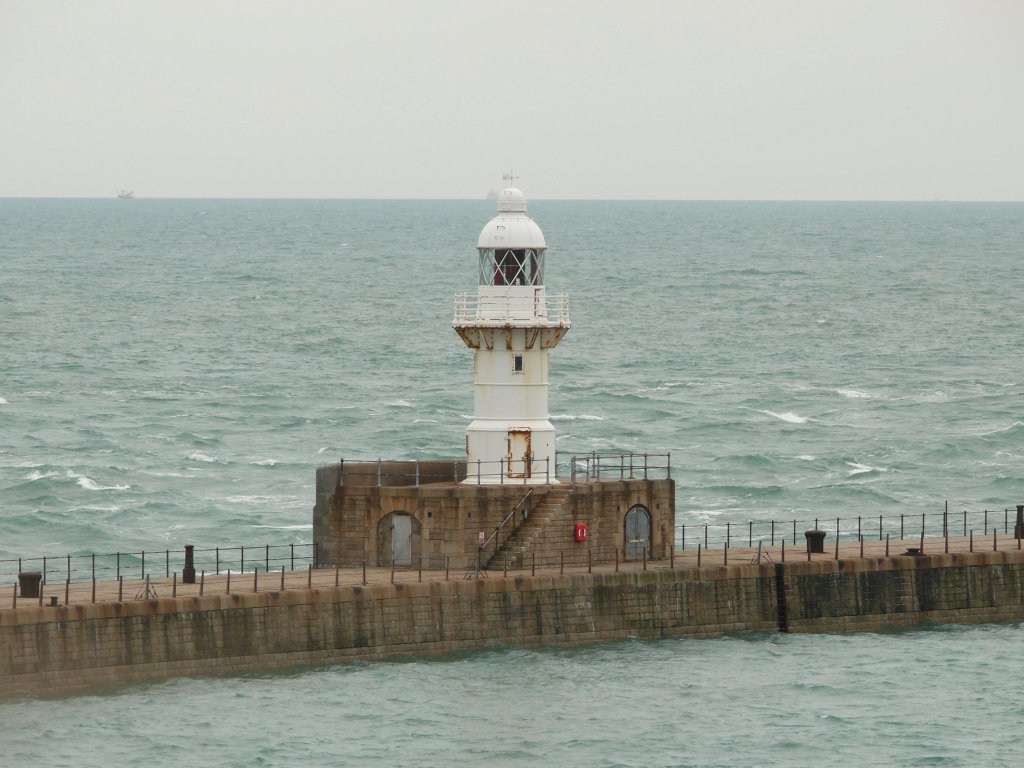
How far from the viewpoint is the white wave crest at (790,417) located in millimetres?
89688

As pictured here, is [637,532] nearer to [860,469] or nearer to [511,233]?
[511,233]

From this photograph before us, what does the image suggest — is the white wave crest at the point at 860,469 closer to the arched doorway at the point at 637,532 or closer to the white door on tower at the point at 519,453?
the arched doorway at the point at 637,532

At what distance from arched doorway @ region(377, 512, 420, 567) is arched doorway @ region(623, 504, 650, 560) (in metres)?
4.77

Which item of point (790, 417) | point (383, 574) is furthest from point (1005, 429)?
point (383, 574)

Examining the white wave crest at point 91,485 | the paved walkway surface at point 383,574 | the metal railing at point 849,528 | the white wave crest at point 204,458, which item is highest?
the white wave crest at point 204,458

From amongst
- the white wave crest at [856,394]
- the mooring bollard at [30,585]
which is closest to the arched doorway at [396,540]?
the mooring bollard at [30,585]

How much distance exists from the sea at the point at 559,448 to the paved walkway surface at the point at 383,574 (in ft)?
6.61

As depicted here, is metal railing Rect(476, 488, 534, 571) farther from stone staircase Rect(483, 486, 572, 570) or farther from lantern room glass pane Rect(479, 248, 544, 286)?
lantern room glass pane Rect(479, 248, 544, 286)

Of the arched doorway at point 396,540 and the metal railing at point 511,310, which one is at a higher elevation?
the metal railing at point 511,310

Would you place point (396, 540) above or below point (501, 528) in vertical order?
below

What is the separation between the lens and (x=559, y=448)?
7850 cm

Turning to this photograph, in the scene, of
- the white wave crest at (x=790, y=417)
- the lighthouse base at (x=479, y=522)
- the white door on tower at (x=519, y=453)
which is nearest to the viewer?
the lighthouse base at (x=479, y=522)

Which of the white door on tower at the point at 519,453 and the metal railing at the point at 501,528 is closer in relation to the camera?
the metal railing at the point at 501,528

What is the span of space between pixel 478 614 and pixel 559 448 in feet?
100
